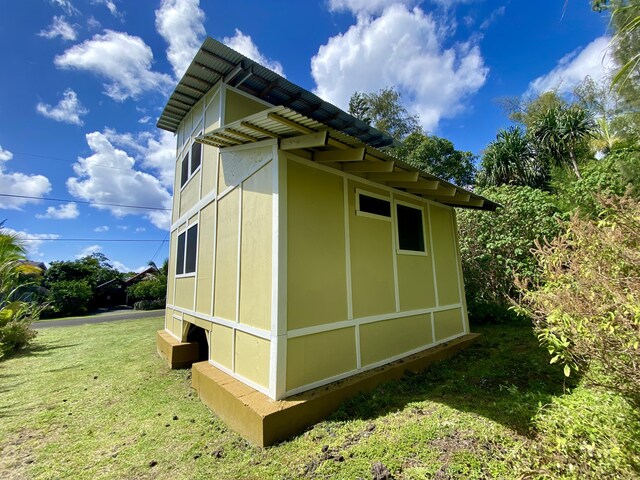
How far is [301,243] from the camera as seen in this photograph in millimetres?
3703

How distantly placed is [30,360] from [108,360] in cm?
276

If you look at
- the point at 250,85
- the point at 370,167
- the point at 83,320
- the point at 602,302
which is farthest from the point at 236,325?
the point at 83,320

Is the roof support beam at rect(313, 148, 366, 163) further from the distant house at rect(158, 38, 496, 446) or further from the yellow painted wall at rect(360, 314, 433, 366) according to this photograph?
the yellow painted wall at rect(360, 314, 433, 366)

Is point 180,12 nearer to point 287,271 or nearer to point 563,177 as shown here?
point 287,271

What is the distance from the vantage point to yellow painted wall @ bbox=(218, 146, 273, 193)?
4.00 meters

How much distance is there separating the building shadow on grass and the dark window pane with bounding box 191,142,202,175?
20.9 feet

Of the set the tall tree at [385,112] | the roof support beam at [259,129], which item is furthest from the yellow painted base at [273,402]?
the tall tree at [385,112]

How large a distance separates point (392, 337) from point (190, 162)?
6.66 m

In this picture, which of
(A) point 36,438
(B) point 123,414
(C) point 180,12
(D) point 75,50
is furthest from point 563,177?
(D) point 75,50

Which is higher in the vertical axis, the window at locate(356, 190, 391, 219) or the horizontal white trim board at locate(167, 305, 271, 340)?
the window at locate(356, 190, 391, 219)

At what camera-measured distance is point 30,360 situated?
316 inches

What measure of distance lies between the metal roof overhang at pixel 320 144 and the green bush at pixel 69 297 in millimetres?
25432

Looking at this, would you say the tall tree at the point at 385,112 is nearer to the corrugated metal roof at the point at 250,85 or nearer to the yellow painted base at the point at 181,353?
the corrugated metal roof at the point at 250,85

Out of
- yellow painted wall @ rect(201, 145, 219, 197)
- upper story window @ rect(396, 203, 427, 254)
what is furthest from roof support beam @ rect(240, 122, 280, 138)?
upper story window @ rect(396, 203, 427, 254)
